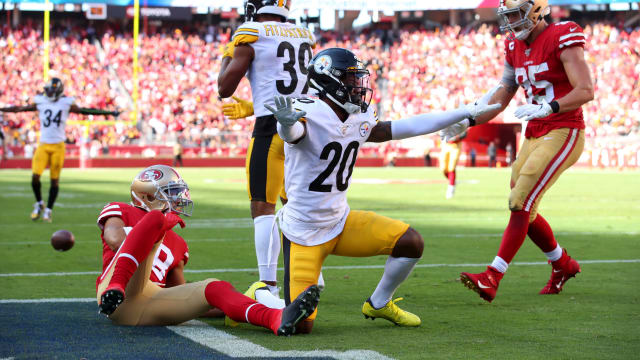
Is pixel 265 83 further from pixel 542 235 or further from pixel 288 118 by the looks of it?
pixel 542 235

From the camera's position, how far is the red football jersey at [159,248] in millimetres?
4547

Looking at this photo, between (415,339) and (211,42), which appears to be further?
(211,42)

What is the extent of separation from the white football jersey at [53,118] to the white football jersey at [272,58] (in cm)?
779

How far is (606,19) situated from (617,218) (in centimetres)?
3194

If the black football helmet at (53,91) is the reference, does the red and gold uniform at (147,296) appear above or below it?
below

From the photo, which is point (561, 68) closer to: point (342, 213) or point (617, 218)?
point (342, 213)

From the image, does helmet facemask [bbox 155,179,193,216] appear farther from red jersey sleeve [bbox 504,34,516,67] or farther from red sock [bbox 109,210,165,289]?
red jersey sleeve [bbox 504,34,516,67]

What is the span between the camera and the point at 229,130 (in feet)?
126

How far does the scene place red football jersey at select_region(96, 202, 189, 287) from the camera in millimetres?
4547

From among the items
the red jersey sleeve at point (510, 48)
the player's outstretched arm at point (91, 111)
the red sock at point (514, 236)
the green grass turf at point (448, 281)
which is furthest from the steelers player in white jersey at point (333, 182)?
the player's outstretched arm at point (91, 111)

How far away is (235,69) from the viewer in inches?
220

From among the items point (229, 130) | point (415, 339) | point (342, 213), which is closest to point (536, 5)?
point (342, 213)

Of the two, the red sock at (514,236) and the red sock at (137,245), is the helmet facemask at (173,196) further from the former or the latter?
the red sock at (514,236)

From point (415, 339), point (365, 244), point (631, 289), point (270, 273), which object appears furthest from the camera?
point (631, 289)
